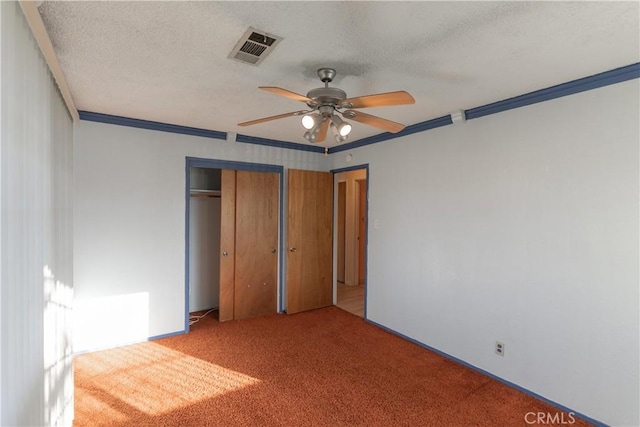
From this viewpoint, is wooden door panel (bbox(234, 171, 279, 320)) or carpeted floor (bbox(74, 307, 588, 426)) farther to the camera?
wooden door panel (bbox(234, 171, 279, 320))

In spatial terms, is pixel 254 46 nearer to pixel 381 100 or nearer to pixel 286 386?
pixel 381 100

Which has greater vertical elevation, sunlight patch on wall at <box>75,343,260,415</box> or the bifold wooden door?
the bifold wooden door

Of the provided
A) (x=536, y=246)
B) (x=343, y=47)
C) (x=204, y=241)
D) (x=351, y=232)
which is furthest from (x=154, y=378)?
(x=351, y=232)

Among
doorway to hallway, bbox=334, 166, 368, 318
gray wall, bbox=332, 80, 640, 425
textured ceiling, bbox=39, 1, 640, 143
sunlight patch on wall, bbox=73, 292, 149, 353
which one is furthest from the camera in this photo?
doorway to hallway, bbox=334, 166, 368, 318

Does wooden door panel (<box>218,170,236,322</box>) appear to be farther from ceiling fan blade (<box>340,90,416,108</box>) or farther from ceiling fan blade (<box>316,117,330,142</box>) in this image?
ceiling fan blade (<box>340,90,416,108</box>)

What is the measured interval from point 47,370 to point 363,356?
95.6 inches

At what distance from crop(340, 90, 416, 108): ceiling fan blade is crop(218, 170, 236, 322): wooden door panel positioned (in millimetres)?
2429

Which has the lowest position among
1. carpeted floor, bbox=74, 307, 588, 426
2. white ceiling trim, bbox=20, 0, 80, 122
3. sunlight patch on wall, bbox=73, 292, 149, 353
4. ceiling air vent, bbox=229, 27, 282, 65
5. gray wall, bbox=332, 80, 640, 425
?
carpeted floor, bbox=74, 307, 588, 426

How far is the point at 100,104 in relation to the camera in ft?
9.31

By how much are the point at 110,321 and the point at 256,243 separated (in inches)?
69.8

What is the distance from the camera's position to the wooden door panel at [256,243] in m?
4.08

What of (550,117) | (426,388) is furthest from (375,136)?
(426,388)

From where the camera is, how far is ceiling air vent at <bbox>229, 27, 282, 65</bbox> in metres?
1.68

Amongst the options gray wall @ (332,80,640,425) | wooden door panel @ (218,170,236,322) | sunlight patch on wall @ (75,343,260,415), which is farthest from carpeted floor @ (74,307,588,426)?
wooden door panel @ (218,170,236,322)
